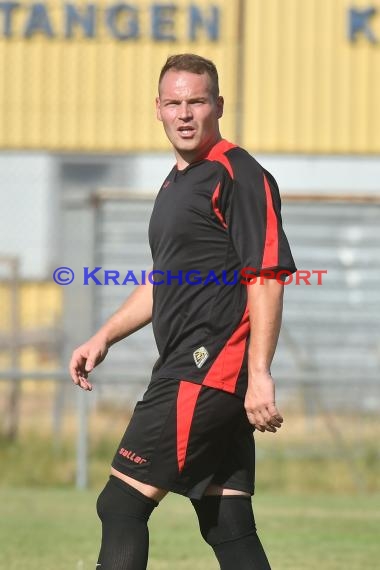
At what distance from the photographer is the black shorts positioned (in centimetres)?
400

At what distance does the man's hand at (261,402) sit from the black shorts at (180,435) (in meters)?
0.13

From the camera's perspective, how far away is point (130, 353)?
1184 cm

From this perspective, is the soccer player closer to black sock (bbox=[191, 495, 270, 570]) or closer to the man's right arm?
black sock (bbox=[191, 495, 270, 570])

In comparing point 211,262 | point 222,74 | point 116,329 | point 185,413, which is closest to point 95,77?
point 222,74

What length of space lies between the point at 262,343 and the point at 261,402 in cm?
17

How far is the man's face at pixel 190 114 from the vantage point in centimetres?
405

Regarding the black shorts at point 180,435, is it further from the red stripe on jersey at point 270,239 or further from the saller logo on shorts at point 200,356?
the red stripe on jersey at point 270,239

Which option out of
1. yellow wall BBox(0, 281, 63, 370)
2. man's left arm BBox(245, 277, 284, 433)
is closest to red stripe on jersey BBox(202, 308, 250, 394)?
man's left arm BBox(245, 277, 284, 433)

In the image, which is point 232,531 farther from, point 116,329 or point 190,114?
point 190,114

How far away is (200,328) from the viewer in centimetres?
403

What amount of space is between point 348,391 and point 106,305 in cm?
228

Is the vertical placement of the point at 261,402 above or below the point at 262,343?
below

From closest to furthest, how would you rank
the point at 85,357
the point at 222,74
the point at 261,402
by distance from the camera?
the point at 261,402 → the point at 85,357 → the point at 222,74

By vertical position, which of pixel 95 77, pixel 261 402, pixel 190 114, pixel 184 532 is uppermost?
pixel 95 77
